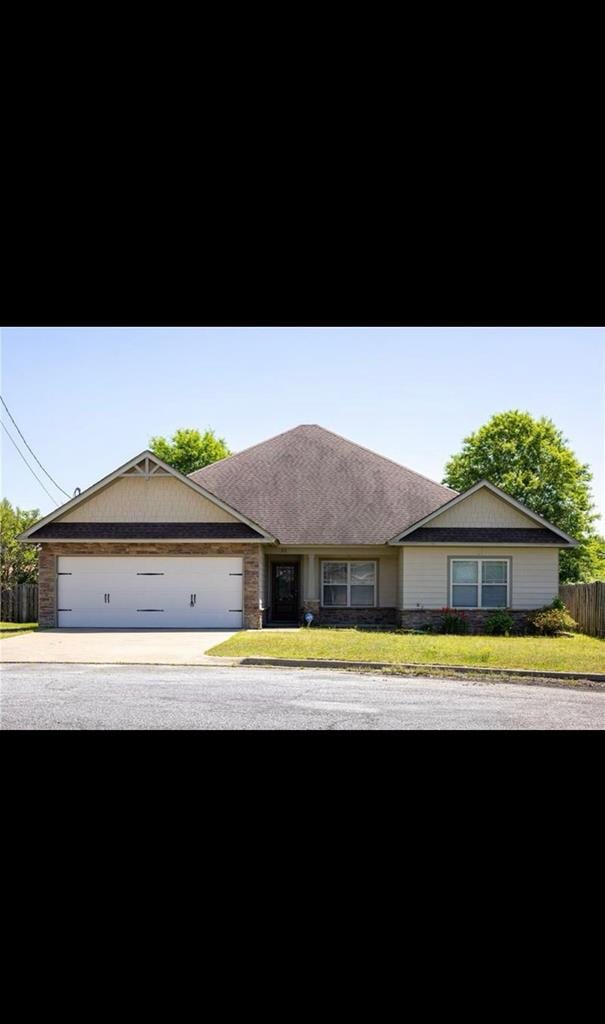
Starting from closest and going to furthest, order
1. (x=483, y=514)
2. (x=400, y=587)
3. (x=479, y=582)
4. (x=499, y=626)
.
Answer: (x=499, y=626) < (x=479, y=582) < (x=483, y=514) < (x=400, y=587)

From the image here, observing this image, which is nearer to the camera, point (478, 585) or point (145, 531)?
point (145, 531)

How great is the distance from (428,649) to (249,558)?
25.2 ft

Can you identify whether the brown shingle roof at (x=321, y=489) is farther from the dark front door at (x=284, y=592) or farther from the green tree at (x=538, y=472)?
the green tree at (x=538, y=472)

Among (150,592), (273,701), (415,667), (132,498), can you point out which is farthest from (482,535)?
(273,701)

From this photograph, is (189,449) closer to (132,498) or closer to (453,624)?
(132,498)

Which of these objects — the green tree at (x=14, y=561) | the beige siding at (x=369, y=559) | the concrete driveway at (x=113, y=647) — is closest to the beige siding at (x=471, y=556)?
the beige siding at (x=369, y=559)

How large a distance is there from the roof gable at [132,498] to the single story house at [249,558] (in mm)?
31

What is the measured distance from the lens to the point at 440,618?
24516mm

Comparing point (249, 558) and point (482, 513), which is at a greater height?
point (482, 513)

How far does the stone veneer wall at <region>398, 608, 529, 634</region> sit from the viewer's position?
24.5 metres

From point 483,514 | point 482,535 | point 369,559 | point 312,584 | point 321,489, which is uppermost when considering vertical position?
point 321,489
